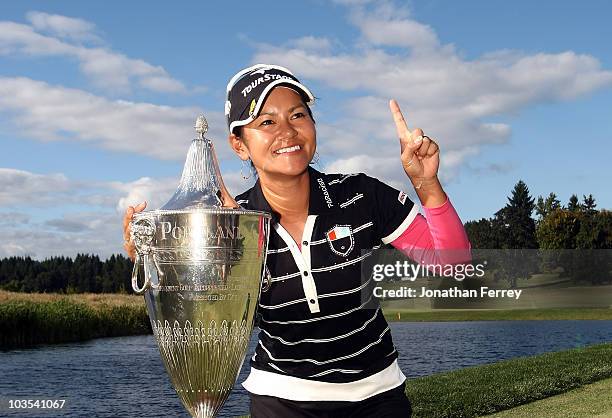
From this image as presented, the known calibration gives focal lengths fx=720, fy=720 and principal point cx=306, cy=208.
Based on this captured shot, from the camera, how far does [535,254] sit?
Result: 5031 cm

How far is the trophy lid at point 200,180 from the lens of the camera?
1912 millimetres

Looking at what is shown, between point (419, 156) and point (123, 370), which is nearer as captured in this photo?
point (419, 156)

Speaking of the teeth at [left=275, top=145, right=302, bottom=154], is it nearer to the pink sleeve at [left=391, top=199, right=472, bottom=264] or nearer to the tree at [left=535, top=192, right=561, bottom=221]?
the pink sleeve at [left=391, top=199, right=472, bottom=264]

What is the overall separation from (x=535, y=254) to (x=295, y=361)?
50.7 meters

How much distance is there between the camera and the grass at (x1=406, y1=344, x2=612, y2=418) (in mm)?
8336

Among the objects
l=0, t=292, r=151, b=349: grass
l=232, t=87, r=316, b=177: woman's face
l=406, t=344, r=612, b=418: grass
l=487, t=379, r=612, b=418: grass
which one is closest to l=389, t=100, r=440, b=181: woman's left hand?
l=232, t=87, r=316, b=177: woman's face

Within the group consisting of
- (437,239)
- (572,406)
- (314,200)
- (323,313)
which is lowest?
(572,406)

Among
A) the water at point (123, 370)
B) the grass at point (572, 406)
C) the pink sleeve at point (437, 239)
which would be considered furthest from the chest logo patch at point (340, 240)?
the water at point (123, 370)

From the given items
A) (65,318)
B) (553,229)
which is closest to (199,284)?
(65,318)

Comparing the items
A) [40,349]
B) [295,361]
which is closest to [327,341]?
[295,361]

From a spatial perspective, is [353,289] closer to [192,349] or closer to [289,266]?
[289,266]

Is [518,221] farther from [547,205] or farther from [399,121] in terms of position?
[399,121]

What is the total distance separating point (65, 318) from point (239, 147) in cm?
2108

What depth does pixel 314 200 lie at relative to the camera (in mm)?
2369
